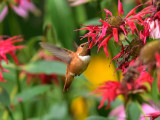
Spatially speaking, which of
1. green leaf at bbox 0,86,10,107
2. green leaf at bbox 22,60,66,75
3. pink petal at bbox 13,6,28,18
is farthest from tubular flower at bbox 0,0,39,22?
green leaf at bbox 0,86,10,107

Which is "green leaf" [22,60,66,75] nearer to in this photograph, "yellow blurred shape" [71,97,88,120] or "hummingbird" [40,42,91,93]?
"hummingbird" [40,42,91,93]

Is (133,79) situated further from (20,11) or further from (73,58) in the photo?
(20,11)

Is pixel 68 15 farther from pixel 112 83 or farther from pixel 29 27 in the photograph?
pixel 29 27

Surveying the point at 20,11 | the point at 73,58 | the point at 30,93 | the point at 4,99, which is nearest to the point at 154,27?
the point at 73,58

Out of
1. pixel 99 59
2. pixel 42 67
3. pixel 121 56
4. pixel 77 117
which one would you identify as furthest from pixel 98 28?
pixel 77 117

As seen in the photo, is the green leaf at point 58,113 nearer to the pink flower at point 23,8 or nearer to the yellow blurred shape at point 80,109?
the yellow blurred shape at point 80,109

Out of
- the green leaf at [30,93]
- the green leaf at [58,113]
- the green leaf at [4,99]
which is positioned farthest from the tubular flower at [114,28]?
the green leaf at [58,113]

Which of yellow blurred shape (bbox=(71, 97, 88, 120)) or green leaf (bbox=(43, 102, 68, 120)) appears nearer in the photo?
green leaf (bbox=(43, 102, 68, 120))
